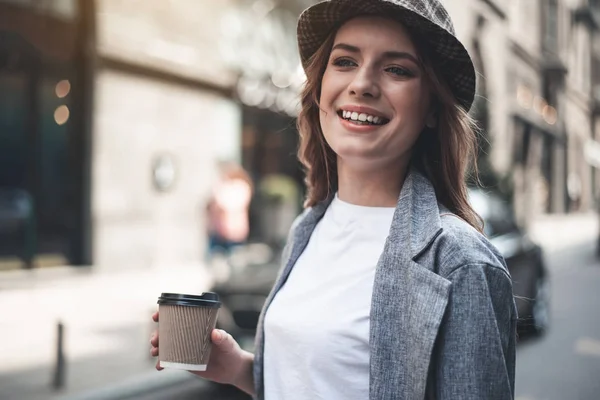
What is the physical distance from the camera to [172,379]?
5973mm

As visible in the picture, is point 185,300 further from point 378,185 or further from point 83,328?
point 83,328

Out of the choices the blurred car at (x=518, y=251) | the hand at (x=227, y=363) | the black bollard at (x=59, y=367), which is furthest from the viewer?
the blurred car at (x=518, y=251)

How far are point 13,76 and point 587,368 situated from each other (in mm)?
9432

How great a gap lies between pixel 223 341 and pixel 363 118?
712mm

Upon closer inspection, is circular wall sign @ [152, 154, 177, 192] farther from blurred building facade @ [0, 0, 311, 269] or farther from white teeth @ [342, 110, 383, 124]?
white teeth @ [342, 110, 383, 124]

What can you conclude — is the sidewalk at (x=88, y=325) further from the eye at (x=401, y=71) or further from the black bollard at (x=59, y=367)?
the eye at (x=401, y=71)

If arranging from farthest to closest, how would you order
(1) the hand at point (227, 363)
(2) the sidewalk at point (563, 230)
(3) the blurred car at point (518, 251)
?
1. (2) the sidewalk at point (563, 230)
2. (3) the blurred car at point (518, 251)
3. (1) the hand at point (227, 363)

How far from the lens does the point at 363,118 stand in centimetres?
168

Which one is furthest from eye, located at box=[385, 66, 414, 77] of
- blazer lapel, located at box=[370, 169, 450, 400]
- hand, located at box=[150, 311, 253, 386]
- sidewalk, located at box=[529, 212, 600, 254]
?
sidewalk, located at box=[529, 212, 600, 254]

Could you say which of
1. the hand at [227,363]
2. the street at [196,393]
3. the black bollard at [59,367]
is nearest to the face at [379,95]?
the hand at [227,363]

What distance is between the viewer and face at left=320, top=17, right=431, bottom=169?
5.39ft

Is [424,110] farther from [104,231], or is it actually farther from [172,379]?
[104,231]

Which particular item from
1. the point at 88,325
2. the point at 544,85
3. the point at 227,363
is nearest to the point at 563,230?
the point at 544,85

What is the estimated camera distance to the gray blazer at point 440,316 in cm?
134
